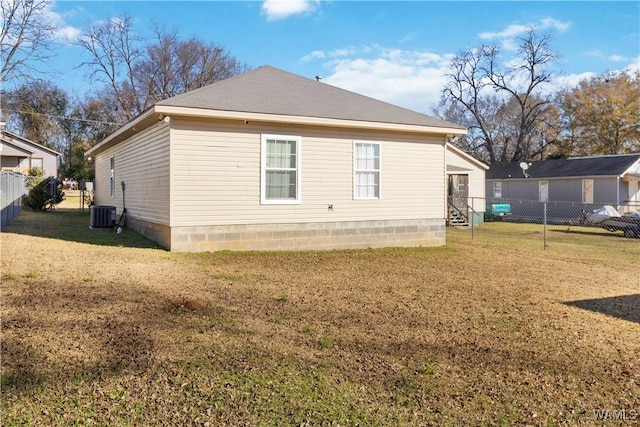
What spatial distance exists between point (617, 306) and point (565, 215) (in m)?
23.0

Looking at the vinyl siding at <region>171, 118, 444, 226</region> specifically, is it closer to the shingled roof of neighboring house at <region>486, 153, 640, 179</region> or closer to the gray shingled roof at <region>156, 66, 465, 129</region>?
the gray shingled roof at <region>156, 66, 465, 129</region>

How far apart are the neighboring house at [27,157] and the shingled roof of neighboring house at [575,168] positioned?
1269 inches

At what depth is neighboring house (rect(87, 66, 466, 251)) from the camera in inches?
374

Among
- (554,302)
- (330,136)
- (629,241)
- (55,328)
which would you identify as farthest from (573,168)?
(55,328)

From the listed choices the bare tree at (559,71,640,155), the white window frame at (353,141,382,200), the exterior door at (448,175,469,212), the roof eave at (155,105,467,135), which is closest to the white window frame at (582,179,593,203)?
the exterior door at (448,175,469,212)

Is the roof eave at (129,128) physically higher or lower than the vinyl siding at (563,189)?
higher

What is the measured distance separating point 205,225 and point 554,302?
673cm

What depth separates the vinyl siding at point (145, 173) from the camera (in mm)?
9852

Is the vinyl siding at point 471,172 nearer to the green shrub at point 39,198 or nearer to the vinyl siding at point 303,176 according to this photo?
the vinyl siding at point 303,176

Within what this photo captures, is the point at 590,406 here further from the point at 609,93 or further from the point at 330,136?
the point at 609,93

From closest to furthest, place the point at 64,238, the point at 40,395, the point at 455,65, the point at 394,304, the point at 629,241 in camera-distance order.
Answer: the point at 40,395 → the point at 394,304 → the point at 64,238 → the point at 629,241 → the point at 455,65

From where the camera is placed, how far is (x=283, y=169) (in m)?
10.4

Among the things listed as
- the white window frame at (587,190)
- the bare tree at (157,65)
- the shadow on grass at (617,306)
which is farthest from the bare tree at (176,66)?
the shadow on grass at (617,306)

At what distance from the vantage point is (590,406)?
3141 mm
